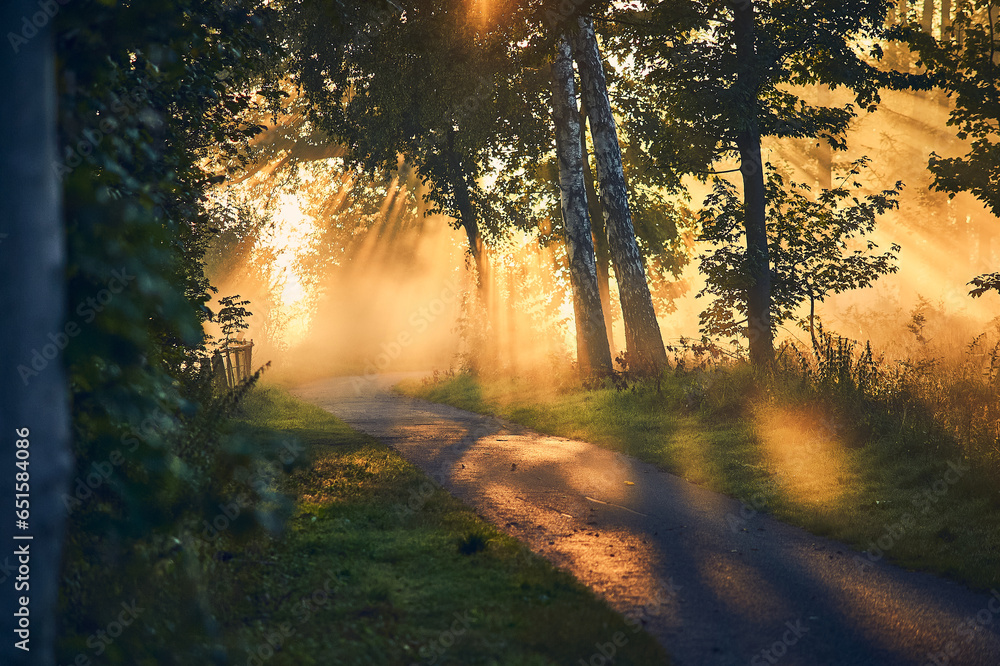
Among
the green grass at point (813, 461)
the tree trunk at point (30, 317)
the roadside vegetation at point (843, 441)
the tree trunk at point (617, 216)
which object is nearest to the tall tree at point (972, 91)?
the roadside vegetation at point (843, 441)

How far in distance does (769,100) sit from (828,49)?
1.44 metres

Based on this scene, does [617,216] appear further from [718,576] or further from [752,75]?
[718,576]

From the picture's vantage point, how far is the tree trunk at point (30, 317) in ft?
8.49

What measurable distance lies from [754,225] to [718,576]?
32.6ft

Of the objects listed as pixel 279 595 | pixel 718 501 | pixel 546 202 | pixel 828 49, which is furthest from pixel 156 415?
pixel 546 202

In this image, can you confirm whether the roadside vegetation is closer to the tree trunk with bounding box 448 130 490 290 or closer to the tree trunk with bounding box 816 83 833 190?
the tree trunk with bounding box 448 130 490 290

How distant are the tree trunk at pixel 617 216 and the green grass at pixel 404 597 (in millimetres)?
10308

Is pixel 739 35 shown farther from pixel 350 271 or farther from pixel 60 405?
pixel 350 271

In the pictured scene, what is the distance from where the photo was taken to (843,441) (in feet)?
28.0

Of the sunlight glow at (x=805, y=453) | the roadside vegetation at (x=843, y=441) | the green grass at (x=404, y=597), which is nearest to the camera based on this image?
the green grass at (x=404, y=597)

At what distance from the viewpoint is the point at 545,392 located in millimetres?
17172

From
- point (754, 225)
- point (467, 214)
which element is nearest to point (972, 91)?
point (754, 225)

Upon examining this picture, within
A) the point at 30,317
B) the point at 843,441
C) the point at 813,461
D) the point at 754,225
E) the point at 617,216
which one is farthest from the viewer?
the point at 617,216

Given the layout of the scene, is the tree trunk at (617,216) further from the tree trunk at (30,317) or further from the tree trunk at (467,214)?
the tree trunk at (30,317)
